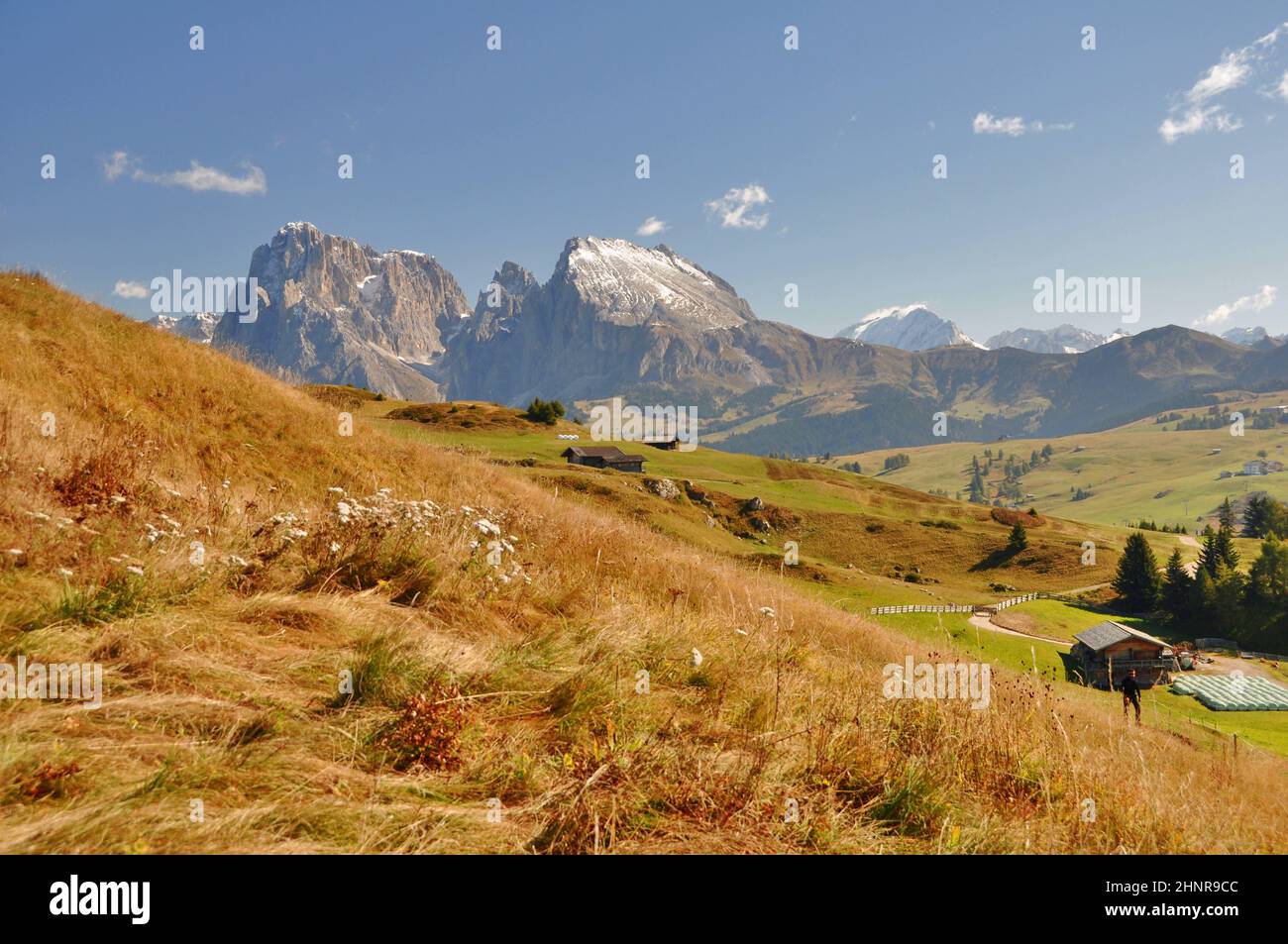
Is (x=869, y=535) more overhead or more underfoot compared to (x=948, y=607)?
more overhead

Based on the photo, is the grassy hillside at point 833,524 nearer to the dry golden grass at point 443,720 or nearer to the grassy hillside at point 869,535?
the grassy hillside at point 869,535

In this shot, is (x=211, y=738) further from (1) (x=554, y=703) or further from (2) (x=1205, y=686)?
(2) (x=1205, y=686)

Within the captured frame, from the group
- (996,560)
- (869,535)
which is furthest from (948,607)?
(996,560)

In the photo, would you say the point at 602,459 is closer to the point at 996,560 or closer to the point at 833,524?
the point at 833,524

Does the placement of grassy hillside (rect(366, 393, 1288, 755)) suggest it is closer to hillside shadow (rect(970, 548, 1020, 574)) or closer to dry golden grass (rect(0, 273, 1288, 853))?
Answer: hillside shadow (rect(970, 548, 1020, 574))

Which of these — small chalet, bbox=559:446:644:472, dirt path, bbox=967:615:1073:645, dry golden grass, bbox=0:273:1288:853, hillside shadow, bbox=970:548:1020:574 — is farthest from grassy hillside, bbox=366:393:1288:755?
dry golden grass, bbox=0:273:1288:853

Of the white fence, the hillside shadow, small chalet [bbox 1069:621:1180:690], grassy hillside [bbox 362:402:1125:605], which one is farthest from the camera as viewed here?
the hillside shadow

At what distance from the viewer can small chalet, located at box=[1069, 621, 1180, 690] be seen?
5006cm

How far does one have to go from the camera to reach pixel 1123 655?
53062 millimetres

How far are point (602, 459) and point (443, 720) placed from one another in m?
69.5

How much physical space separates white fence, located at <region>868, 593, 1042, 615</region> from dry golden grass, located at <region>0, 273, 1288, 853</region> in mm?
26155
